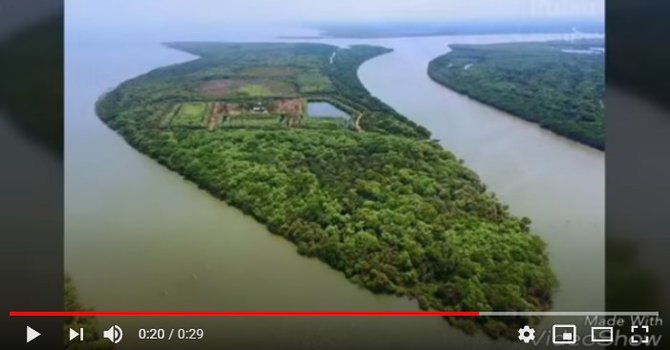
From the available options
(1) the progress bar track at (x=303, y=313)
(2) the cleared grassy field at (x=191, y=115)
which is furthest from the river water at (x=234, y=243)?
(2) the cleared grassy field at (x=191, y=115)

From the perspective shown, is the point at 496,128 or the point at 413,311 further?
the point at 496,128

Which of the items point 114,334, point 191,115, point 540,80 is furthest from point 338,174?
point 114,334

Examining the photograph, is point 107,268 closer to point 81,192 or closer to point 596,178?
point 81,192

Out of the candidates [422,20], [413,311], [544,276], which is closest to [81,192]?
[413,311]

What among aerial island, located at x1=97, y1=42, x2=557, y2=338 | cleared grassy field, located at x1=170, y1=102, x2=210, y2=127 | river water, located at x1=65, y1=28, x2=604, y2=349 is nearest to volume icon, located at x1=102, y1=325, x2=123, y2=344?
river water, located at x1=65, y1=28, x2=604, y2=349
